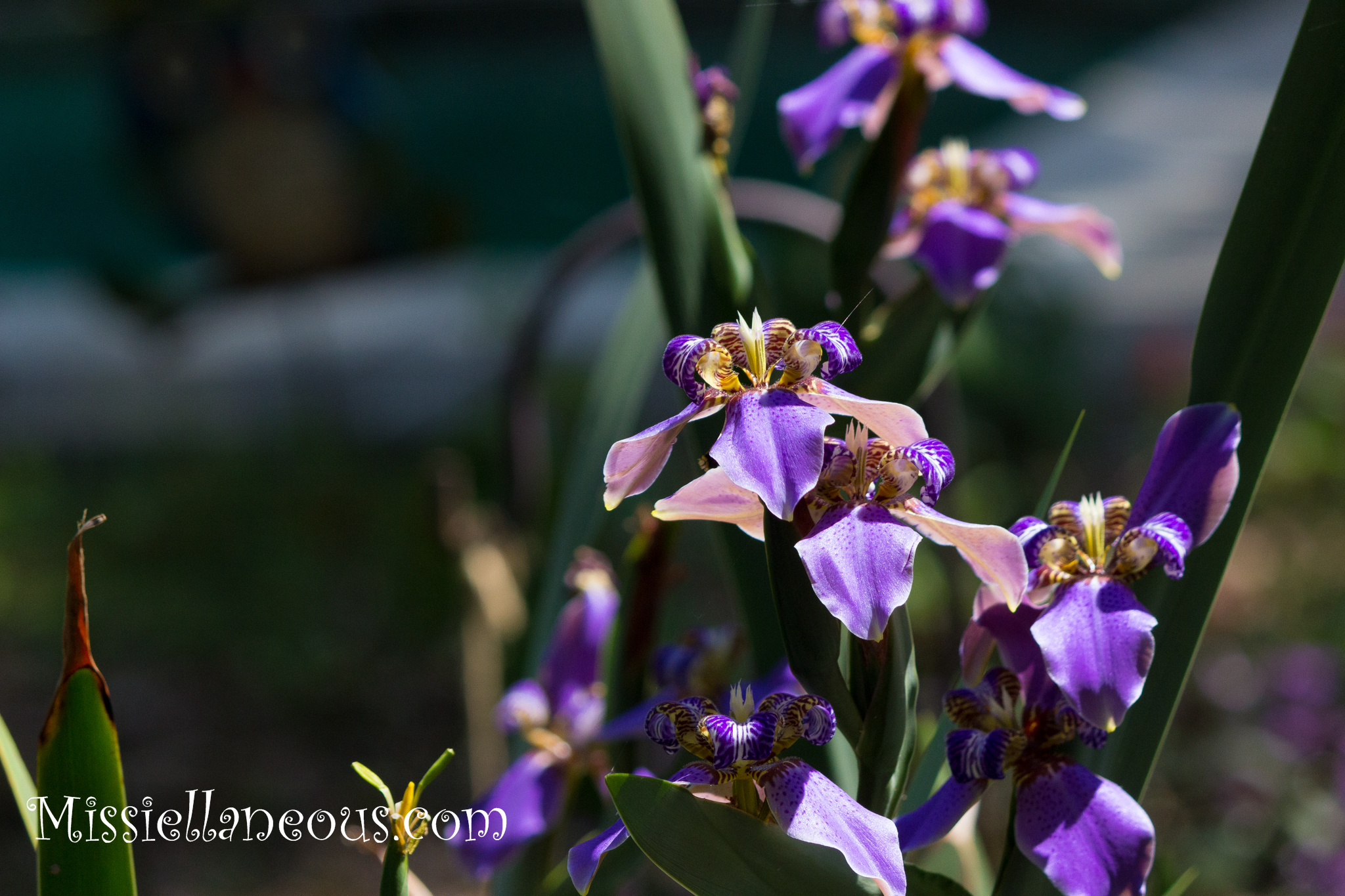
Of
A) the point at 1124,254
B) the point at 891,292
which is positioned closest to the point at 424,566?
the point at 891,292

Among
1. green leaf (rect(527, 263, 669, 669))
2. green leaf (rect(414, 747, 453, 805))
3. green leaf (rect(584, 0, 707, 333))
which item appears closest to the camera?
green leaf (rect(414, 747, 453, 805))

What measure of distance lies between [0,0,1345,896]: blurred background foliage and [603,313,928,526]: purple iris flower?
0.11 meters

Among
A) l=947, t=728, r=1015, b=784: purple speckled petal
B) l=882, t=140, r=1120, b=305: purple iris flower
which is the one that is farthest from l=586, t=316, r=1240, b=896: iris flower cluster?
l=882, t=140, r=1120, b=305: purple iris flower

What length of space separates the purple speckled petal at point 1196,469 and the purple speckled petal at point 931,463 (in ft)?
0.17

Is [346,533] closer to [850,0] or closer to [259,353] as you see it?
[259,353]

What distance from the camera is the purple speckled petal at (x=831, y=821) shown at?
7.7 inches

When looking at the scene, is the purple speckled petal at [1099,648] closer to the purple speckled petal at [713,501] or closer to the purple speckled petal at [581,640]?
the purple speckled petal at [713,501]

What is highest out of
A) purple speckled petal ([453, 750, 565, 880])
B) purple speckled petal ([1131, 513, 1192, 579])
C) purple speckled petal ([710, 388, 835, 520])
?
purple speckled petal ([710, 388, 835, 520])

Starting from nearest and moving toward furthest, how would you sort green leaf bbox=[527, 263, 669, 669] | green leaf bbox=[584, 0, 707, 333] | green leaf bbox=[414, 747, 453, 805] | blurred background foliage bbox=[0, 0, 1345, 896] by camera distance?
green leaf bbox=[414, 747, 453, 805], green leaf bbox=[584, 0, 707, 333], green leaf bbox=[527, 263, 669, 669], blurred background foliage bbox=[0, 0, 1345, 896]

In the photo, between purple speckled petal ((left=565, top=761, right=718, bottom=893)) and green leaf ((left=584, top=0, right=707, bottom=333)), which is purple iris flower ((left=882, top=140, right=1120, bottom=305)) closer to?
green leaf ((left=584, top=0, right=707, bottom=333))

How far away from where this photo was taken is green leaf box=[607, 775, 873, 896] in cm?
19

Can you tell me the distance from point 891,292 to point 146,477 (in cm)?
202

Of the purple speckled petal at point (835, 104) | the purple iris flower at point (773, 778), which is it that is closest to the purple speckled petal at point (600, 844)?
the purple iris flower at point (773, 778)

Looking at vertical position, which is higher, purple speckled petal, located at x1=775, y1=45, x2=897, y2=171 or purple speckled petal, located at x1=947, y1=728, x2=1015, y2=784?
purple speckled petal, located at x1=775, y1=45, x2=897, y2=171
